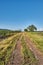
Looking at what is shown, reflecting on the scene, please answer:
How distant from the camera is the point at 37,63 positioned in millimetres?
17516

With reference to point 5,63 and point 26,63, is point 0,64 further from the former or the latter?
point 26,63

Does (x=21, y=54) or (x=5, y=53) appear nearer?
(x=21, y=54)

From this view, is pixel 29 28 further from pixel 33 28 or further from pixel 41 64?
pixel 41 64

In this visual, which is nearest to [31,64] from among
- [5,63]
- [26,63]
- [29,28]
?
[26,63]

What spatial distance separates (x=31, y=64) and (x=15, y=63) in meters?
1.37

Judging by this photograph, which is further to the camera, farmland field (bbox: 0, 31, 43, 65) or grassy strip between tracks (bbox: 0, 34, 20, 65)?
grassy strip between tracks (bbox: 0, 34, 20, 65)

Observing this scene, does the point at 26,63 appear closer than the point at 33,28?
Yes

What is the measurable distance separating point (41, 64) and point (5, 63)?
275 centimetres

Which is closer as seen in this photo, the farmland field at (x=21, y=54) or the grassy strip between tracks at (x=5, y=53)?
the farmland field at (x=21, y=54)

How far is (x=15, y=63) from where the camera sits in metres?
17.8

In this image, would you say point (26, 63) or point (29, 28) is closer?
point (26, 63)

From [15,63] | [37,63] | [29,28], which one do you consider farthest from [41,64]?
[29,28]

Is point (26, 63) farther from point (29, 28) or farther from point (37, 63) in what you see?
point (29, 28)

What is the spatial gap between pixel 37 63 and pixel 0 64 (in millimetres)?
2782
